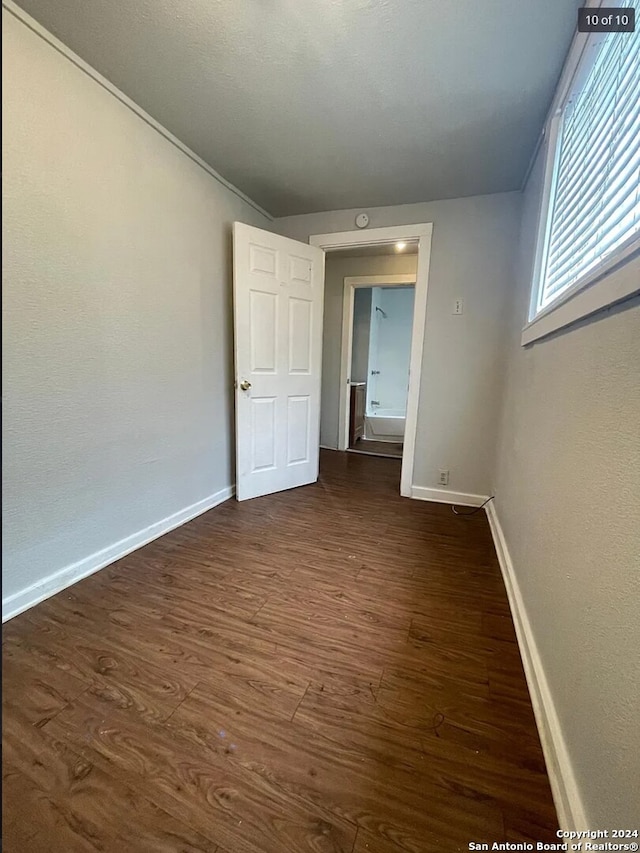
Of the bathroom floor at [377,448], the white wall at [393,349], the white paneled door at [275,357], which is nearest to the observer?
the white paneled door at [275,357]

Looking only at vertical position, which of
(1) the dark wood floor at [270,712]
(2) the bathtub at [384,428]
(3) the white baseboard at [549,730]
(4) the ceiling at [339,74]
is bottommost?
(1) the dark wood floor at [270,712]

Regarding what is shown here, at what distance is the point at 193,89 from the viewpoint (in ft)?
5.80

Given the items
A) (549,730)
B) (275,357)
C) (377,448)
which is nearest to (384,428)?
(377,448)

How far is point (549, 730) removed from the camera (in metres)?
1.11

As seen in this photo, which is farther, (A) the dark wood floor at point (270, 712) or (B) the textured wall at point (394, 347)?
(B) the textured wall at point (394, 347)

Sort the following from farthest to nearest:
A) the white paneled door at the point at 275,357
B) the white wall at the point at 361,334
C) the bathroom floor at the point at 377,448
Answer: the white wall at the point at 361,334, the bathroom floor at the point at 377,448, the white paneled door at the point at 275,357

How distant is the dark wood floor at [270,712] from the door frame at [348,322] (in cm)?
248

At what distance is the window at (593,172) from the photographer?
1.00m

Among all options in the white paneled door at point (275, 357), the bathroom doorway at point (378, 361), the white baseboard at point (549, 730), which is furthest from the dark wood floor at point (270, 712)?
the bathroom doorway at point (378, 361)

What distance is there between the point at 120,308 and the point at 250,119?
1.17 metres

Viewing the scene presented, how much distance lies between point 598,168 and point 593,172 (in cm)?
5

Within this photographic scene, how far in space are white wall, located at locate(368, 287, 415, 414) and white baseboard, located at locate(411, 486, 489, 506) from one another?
345 centimetres

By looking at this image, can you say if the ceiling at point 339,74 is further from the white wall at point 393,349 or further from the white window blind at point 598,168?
the white wall at point 393,349

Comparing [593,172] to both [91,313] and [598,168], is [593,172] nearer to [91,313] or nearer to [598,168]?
[598,168]
